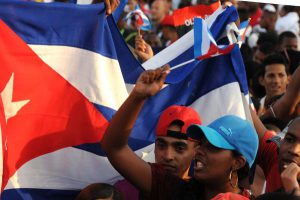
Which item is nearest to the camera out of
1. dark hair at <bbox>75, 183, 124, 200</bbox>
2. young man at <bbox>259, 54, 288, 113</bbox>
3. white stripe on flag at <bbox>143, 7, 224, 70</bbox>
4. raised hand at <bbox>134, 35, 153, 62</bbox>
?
dark hair at <bbox>75, 183, 124, 200</bbox>

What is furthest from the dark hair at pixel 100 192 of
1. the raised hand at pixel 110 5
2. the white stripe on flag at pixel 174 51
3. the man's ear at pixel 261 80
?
the man's ear at pixel 261 80

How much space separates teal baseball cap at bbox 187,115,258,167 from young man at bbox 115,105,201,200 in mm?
465

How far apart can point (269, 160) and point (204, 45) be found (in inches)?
34.5

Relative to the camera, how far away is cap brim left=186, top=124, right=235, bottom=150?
5.05 metres

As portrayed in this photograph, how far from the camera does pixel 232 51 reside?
6.30 metres

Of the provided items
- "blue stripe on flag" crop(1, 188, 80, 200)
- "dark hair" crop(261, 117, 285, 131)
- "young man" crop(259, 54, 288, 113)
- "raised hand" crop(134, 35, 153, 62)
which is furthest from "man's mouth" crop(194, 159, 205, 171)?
"young man" crop(259, 54, 288, 113)

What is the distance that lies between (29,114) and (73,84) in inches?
14.2

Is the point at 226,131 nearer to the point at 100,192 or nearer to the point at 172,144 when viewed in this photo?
the point at 172,144

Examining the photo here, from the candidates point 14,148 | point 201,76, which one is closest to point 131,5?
point 201,76

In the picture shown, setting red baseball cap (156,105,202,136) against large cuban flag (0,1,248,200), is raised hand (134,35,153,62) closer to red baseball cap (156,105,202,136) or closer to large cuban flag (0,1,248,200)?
large cuban flag (0,1,248,200)

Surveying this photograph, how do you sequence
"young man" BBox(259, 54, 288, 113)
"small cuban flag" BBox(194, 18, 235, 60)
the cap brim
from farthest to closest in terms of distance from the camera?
1. "young man" BBox(259, 54, 288, 113)
2. "small cuban flag" BBox(194, 18, 235, 60)
3. the cap brim

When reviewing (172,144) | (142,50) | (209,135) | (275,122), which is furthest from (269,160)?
(142,50)

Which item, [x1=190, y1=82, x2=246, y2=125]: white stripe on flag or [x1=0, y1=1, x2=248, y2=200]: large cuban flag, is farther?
[x1=190, y1=82, x2=246, y2=125]: white stripe on flag

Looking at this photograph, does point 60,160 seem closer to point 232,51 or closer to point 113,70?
point 113,70
